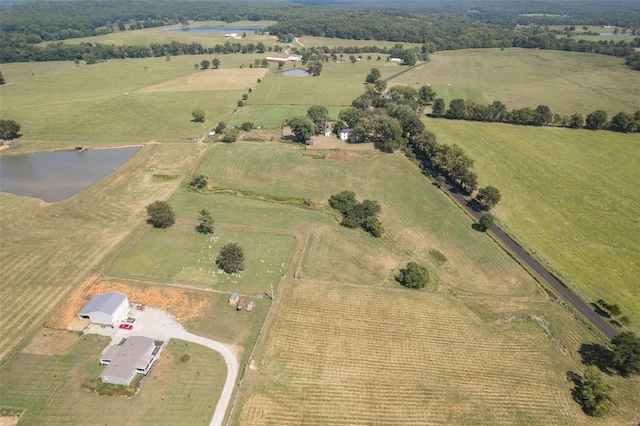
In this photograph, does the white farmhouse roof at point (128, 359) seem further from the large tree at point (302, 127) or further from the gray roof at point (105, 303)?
the large tree at point (302, 127)

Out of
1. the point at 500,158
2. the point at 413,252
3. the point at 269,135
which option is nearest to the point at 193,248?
the point at 413,252

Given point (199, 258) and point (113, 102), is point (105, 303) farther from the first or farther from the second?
point (113, 102)

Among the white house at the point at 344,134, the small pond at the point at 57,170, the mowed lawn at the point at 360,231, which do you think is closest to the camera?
the mowed lawn at the point at 360,231

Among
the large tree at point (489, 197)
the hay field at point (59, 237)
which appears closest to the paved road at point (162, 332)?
the hay field at point (59, 237)

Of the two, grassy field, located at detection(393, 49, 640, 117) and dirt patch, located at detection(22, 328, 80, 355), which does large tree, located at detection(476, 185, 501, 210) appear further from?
grassy field, located at detection(393, 49, 640, 117)

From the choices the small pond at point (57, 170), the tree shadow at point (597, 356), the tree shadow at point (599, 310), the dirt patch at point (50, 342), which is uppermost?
the small pond at point (57, 170)

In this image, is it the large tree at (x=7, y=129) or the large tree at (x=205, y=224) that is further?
the large tree at (x=7, y=129)

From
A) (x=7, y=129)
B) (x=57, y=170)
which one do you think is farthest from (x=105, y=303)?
(x=7, y=129)
